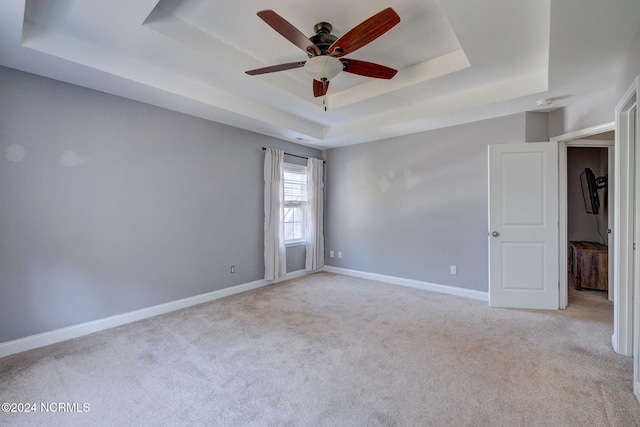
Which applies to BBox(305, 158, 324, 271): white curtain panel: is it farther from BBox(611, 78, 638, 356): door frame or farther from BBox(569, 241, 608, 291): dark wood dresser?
BBox(569, 241, 608, 291): dark wood dresser

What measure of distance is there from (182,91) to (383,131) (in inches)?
111

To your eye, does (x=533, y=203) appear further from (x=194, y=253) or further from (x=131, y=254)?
(x=131, y=254)

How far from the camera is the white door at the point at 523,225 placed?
3443mm

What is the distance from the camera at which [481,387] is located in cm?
200

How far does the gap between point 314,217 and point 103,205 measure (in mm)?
3248

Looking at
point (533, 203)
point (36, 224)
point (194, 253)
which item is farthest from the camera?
point (194, 253)

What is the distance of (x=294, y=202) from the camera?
5176mm

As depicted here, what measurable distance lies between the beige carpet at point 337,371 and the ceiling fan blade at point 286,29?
2515 mm

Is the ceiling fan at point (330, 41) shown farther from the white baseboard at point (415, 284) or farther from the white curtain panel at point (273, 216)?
the white baseboard at point (415, 284)

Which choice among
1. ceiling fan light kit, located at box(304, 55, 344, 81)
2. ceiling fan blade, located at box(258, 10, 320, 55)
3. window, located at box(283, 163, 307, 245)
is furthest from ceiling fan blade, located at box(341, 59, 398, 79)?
window, located at box(283, 163, 307, 245)

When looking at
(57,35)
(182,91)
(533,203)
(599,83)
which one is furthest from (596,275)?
(57,35)

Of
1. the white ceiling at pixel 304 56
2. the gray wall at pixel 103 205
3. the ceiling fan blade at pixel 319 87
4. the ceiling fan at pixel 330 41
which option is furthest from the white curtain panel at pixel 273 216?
the ceiling fan at pixel 330 41

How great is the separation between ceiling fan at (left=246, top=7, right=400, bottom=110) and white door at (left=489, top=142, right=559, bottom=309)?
2.17 metres

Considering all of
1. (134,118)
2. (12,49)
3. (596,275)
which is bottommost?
(596,275)
